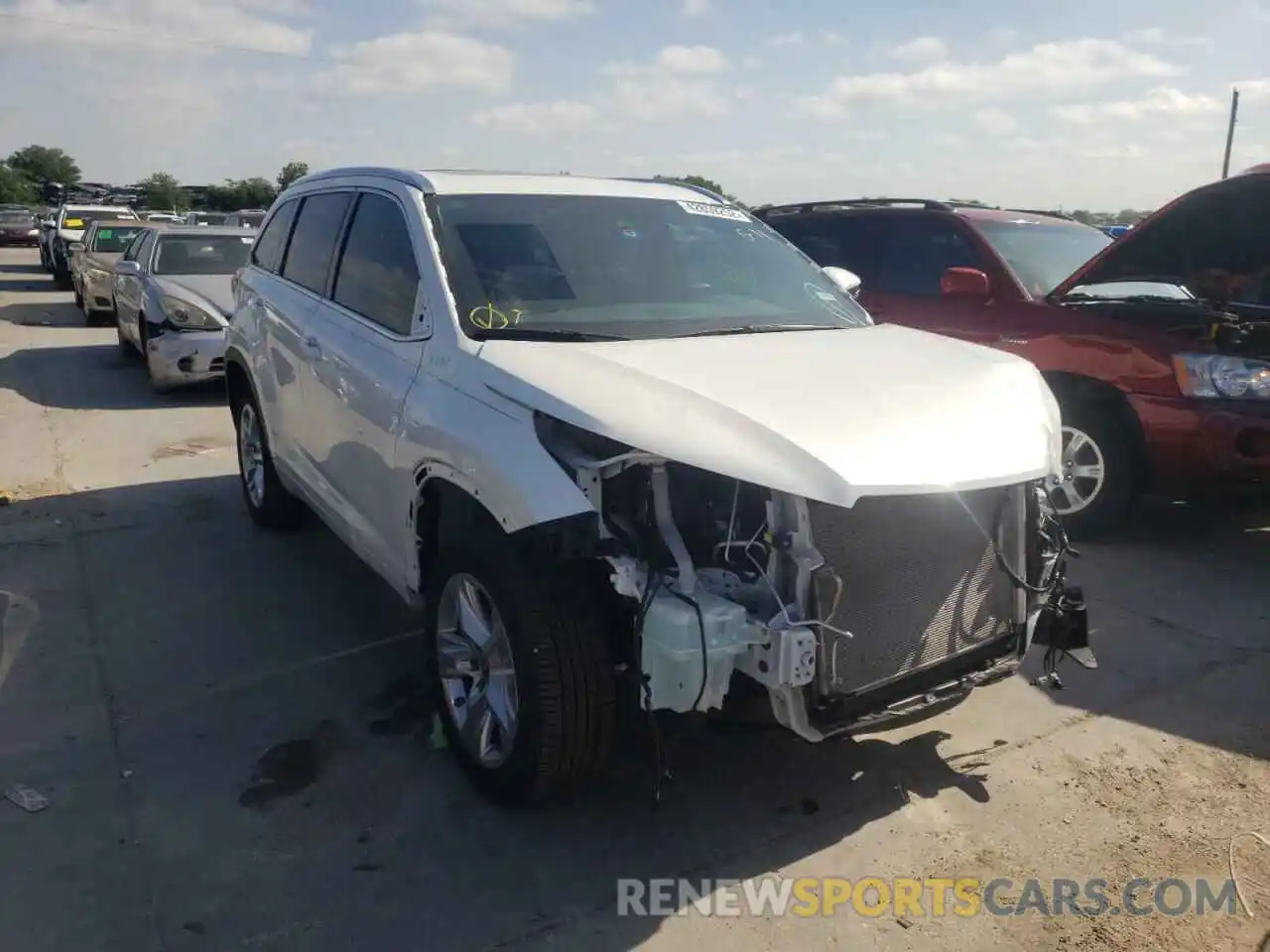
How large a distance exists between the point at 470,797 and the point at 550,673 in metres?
0.75

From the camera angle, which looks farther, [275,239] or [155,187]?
[155,187]

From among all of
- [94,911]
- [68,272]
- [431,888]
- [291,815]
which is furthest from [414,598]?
[68,272]

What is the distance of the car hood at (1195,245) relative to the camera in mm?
5895

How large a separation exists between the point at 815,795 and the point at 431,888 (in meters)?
1.27

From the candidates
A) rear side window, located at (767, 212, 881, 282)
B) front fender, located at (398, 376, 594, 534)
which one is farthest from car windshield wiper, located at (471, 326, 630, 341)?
rear side window, located at (767, 212, 881, 282)

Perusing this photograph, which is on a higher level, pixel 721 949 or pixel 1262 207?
pixel 1262 207

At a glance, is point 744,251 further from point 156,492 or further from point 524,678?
point 156,492

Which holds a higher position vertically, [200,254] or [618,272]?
[618,272]

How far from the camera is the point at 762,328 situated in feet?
13.0

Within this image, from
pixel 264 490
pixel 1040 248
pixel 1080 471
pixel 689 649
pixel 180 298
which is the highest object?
pixel 1040 248

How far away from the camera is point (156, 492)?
7.03 metres

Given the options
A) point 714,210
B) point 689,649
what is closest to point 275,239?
point 714,210

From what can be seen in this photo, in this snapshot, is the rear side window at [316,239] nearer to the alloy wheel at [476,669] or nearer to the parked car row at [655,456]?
the parked car row at [655,456]

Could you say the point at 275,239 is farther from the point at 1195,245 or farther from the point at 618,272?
the point at 1195,245
